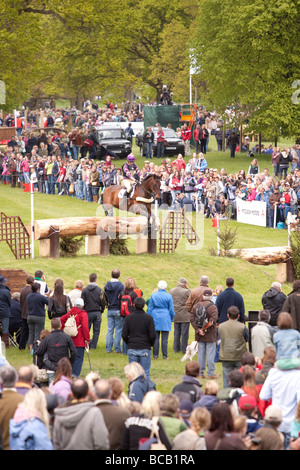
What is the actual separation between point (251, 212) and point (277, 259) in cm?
806

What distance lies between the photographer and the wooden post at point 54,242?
21453mm

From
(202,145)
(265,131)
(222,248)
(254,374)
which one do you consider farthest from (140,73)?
(254,374)

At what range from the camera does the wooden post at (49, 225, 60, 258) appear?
2145 centimetres

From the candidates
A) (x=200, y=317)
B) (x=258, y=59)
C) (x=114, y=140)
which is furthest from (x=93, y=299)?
(x=114, y=140)

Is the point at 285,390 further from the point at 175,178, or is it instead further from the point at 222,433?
the point at 175,178

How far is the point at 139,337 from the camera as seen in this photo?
503 inches

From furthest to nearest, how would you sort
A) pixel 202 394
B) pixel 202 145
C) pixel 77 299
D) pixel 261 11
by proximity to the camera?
pixel 202 145, pixel 261 11, pixel 77 299, pixel 202 394

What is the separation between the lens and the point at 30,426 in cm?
802

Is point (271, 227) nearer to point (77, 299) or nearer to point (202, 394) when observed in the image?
point (77, 299)

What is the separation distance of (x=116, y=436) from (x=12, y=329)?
26.5 ft

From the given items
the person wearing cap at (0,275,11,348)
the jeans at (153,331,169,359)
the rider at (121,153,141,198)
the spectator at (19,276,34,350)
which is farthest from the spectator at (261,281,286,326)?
the rider at (121,153,141,198)

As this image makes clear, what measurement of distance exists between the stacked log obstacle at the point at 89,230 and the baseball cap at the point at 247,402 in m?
12.7

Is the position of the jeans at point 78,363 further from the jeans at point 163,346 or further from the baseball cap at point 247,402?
the baseball cap at point 247,402

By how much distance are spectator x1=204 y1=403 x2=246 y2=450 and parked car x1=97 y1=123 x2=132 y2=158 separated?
3669 centimetres
